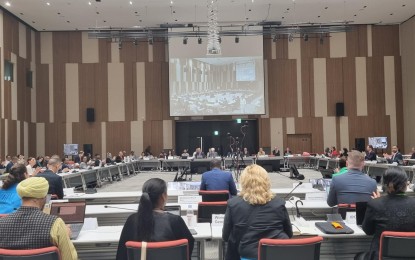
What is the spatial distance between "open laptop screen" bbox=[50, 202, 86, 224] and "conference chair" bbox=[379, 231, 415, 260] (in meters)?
2.34

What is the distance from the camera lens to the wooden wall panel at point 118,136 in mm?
19844

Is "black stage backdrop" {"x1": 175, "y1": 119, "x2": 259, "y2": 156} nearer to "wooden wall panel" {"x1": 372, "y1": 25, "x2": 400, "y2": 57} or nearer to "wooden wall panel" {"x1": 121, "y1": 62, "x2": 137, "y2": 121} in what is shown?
"wooden wall panel" {"x1": 121, "y1": 62, "x2": 137, "y2": 121}

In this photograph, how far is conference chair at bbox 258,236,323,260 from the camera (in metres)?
2.34

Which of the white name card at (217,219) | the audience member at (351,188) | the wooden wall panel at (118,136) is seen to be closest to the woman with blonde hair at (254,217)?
the white name card at (217,219)

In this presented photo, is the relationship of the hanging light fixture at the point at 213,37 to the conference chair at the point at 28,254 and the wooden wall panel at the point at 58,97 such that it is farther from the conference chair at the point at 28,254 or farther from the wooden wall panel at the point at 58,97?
the conference chair at the point at 28,254

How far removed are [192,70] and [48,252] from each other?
17.1 meters

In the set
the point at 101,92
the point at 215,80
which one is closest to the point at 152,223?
the point at 215,80

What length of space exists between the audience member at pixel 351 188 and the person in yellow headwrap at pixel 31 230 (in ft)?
8.88

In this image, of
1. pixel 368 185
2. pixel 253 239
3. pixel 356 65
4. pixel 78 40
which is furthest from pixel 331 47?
pixel 253 239

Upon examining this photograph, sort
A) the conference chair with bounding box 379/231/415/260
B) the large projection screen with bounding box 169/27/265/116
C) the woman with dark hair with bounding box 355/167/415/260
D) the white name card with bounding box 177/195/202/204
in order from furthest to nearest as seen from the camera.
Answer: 1. the large projection screen with bounding box 169/27/265/116
2. the white name card with bounding box 177/195/202/204
3. the woman with dark hair with bounding box 355/167/415/260
4. the conference chair with bounding box 379/231/415/260

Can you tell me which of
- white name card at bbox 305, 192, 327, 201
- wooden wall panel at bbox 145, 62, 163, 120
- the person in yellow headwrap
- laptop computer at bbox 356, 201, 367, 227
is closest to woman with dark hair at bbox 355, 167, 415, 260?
laptop computer at bbox 356, 201, 367, 227

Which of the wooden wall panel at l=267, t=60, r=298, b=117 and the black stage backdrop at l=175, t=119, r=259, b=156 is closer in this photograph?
the wooden wall panel at l=267, t=60, r=298, b=117

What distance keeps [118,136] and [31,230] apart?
18.0m

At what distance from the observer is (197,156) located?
16750 mm
